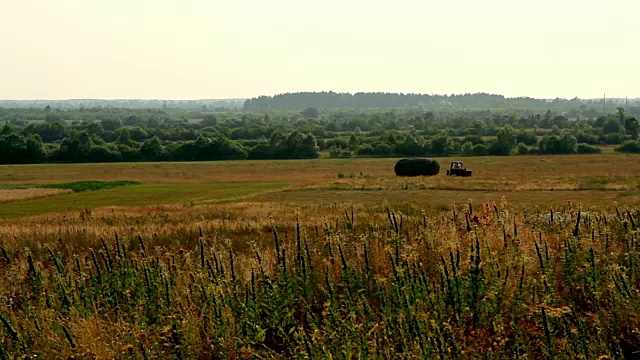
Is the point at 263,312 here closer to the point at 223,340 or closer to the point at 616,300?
the point at 223,340

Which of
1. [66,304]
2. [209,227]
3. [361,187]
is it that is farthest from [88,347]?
[361,187]

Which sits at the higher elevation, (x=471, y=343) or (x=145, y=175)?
(x=471, y=343)

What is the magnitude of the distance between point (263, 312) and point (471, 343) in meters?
3.69

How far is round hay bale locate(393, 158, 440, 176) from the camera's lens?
84875mm

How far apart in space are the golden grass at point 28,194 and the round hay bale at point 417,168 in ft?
127

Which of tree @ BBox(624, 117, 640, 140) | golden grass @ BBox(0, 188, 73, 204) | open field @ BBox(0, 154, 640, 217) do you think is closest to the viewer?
open field @ BBox(0, 154, 640, 217)

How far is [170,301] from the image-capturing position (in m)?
11.0

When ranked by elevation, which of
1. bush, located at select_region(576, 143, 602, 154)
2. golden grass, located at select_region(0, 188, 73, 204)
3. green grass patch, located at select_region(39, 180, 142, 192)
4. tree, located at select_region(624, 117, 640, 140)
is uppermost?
tree, located at select_region(624, 117, 640, 140)

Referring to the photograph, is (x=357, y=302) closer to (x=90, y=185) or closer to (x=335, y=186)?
(x=335, y=186)

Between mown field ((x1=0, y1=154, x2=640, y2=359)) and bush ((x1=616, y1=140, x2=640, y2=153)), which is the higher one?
mown field ((x1=0, y1=154, x2=640, y2=359))

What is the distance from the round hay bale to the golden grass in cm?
3860

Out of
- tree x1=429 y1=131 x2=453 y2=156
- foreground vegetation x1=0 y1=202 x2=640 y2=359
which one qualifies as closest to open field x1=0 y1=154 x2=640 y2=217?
foreground vegetation x1=0 y1=202 x2=640 y2=359

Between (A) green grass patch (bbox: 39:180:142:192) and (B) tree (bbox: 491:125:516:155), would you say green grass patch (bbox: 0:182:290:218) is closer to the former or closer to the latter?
(A) green grass patch (bbox: 39:180:142:192)

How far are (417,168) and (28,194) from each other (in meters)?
44.0
